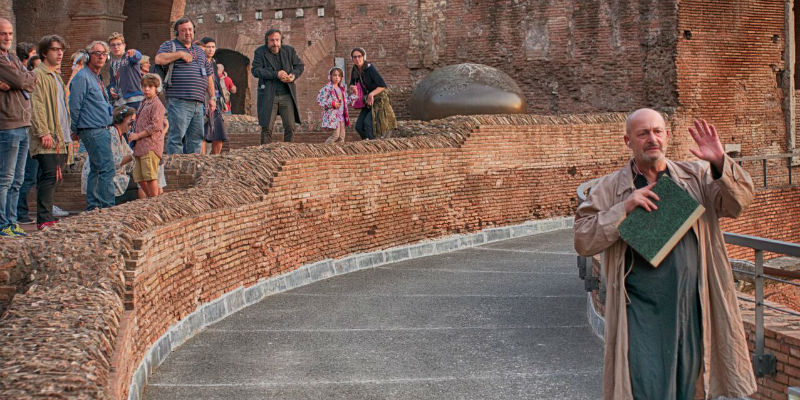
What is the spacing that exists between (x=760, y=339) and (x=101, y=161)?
6.02m

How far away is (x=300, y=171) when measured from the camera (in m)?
10.2

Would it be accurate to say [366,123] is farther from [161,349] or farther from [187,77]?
[161,349]

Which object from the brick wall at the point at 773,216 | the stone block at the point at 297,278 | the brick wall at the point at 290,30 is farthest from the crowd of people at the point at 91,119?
the brick wall at the point at 290,30

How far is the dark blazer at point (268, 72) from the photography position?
41.2 feet

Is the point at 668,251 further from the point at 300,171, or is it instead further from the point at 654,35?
the point at 654,35

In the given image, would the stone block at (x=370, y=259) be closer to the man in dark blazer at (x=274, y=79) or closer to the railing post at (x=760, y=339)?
the man in dark blazer at (x=274, y=79)

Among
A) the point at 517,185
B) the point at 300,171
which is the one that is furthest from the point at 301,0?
the point at 300,171

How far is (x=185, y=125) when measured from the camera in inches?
436

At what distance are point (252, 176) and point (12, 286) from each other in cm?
394

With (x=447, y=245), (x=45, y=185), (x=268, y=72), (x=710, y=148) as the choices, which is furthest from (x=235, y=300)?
(x=710, y=148)

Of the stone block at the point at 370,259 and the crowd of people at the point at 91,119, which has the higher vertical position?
the crowd of people at the point at 91,119

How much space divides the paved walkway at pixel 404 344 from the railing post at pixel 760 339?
0.94 metres

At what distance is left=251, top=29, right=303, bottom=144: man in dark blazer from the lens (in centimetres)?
1257

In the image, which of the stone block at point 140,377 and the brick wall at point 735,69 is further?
the brick wall at point 735,69
